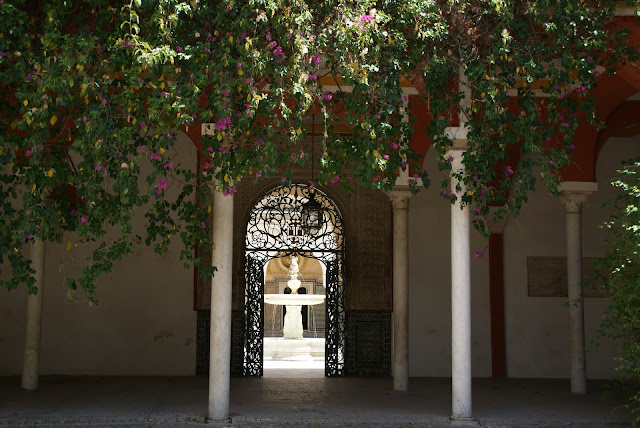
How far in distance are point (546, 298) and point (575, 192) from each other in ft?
7.96

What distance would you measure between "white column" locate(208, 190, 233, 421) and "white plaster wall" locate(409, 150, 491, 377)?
480cm

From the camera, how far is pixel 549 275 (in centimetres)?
1197

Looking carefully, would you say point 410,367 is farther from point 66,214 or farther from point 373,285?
point 66,214

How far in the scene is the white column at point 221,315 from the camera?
7.46 m

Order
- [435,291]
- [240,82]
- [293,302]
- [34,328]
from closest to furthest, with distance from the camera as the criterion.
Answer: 1. [240,82]
2. [34,328]
3. [435,291]
4. [293,302]

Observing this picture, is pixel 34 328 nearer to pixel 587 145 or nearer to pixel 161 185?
pixel 161 185

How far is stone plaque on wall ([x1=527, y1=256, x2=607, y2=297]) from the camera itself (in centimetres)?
1192

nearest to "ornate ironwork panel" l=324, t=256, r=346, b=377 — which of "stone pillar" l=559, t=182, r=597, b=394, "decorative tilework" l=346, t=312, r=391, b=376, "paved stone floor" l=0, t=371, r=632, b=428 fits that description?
"decorative tilework" l=346, t=312, r=391, b=376

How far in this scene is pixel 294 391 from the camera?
980 centimetres

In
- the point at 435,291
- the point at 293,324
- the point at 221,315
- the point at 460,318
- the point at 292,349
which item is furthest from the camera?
the point at 293,324

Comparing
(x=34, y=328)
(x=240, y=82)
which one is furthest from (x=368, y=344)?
(x=240, y=82)

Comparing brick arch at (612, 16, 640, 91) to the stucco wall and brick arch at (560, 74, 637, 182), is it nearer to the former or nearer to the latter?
brick arch at (560, 74, 637, 182)

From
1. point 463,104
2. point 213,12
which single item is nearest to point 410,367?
point 463,104

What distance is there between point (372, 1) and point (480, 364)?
674 centimetres
